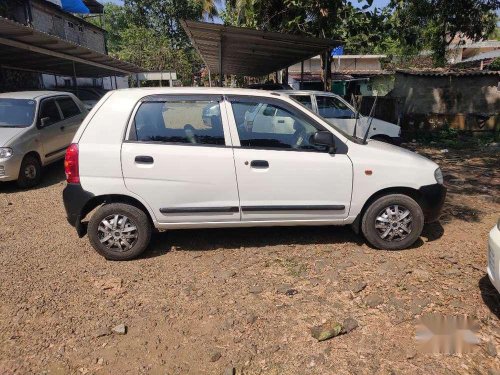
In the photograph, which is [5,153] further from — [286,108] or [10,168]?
[286,108]

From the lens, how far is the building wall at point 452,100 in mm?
13789

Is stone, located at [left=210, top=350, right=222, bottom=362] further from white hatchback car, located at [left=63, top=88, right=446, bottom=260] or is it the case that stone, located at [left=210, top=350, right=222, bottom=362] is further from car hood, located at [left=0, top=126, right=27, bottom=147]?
car hood, located at [left=0, top=126, right=27, bottom=147]

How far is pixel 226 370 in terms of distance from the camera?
2.80m

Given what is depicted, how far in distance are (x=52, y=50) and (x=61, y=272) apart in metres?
10.9

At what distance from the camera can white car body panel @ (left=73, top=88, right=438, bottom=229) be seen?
4121mm

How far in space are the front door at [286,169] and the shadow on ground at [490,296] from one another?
142 cm

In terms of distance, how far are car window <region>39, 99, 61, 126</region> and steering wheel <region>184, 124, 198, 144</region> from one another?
5085 millimetres

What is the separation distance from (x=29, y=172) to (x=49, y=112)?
58.8 inches

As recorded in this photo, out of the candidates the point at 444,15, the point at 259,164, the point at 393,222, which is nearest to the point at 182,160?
the point at 259,164

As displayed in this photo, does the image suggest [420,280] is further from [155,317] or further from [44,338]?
[44,338]

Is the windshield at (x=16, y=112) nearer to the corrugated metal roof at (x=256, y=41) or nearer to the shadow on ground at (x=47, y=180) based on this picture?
the shadow on ground at (x=47, y=180)

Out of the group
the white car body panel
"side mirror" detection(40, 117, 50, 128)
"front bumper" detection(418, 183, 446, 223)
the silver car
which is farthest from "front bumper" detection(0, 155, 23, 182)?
"front bumper" detection(418, 183, 446, 223)

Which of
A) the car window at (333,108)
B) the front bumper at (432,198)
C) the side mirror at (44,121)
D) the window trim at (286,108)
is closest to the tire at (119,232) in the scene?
the window trim at (286,108)

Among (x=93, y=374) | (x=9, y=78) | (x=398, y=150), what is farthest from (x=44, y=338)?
(x=9, y=78)
